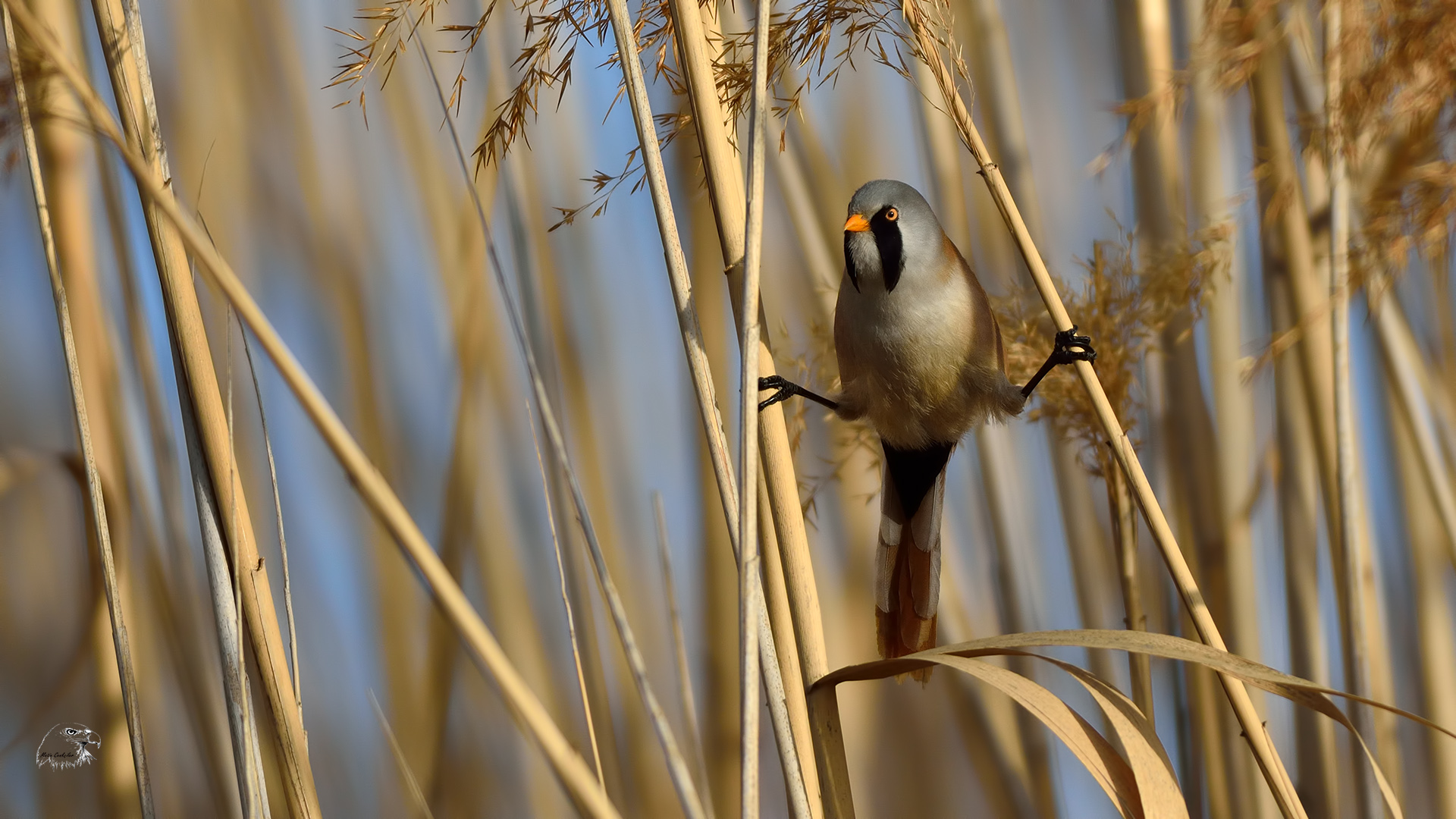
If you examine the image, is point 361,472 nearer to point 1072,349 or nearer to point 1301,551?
point 1072,349

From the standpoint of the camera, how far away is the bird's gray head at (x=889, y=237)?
3.15ft

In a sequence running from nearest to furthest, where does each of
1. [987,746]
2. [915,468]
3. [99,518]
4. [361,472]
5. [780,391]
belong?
[361,472], [99,518], [780,391], [915,468], [987,746]

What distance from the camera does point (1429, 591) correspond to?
53.0 inches

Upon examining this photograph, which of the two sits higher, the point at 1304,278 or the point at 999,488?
the point at 1304,278

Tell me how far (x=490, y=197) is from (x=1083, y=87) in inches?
42.3

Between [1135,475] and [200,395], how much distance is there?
678mm

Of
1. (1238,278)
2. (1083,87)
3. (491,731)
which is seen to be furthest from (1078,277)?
(491,731)

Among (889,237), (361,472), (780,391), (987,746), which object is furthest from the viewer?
(987,746)

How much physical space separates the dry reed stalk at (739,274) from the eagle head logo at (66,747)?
3.66 ft

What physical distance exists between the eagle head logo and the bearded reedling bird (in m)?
1.07


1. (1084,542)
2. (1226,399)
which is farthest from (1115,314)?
(1084,542)

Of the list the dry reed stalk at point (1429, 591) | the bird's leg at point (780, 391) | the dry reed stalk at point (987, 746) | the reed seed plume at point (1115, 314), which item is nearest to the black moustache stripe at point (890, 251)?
the bird's leg at point (780, 391)

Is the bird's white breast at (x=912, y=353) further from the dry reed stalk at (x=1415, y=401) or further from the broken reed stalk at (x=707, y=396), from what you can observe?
the dry reed stalk at (x=1415, y=401)

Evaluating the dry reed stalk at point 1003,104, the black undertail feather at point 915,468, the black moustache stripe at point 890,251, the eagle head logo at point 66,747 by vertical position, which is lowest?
the eagle head logo at point 66,747
